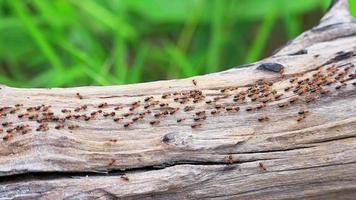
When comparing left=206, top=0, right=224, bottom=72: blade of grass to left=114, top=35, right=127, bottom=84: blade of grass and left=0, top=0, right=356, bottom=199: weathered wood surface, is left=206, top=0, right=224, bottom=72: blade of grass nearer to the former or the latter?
left=114, top=35, right=127, bottom=84: blade of grass

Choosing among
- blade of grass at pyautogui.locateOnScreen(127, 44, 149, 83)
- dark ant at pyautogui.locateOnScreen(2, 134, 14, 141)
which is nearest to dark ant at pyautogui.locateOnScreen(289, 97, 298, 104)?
dark ant at pyautogui.locateOnScreen(2, 134, 14, 141)

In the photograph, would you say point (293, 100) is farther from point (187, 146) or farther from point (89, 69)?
point (89, 69)

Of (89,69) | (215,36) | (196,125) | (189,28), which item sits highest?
(189,28)

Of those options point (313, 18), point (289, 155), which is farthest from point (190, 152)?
point (313, 18)

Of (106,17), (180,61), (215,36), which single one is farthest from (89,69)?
(215,36)

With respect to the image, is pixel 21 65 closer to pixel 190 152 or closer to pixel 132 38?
pixel 132 38

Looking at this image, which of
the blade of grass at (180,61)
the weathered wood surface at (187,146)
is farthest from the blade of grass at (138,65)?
the weathered wood surface at (187,146)
